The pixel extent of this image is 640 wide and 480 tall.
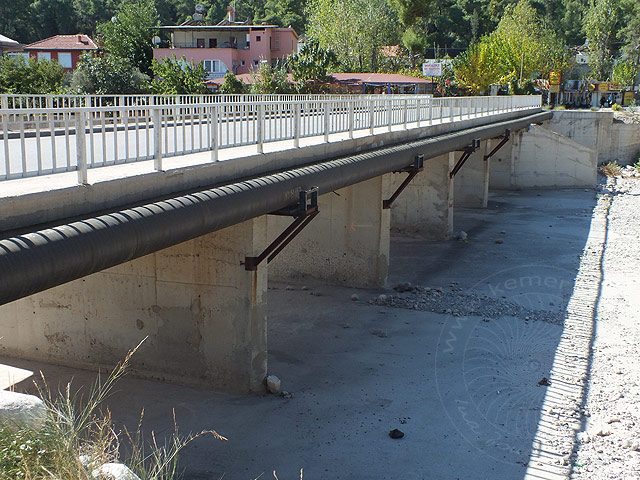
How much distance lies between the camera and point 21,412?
5.96 metres

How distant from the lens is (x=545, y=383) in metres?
12.0

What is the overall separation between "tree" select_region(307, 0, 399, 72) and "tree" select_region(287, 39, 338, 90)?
1726cm

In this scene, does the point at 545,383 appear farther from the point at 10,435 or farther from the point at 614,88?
the point at 614,88

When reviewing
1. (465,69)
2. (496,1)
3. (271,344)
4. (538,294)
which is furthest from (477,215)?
(496,1)

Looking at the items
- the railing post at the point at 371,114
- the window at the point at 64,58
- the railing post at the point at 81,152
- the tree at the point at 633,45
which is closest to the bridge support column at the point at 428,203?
the railing post at the point at 371,114

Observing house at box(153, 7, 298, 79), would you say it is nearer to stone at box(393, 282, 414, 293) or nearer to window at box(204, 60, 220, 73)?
window at box(204, 60, 220, 73)

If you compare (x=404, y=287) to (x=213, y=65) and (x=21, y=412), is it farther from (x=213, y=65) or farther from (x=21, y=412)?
(x=213, y=65)

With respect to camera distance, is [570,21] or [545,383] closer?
[545,383]

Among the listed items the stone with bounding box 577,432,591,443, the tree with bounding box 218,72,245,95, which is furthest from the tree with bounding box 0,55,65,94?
the stone with bounding box 577,432,591,443

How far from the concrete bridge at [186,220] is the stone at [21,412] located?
2.80ft

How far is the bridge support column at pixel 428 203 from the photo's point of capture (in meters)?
23.7

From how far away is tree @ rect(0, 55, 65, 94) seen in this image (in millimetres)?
34250

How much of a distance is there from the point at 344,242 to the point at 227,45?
1950 inches

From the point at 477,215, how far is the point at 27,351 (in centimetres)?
1999
